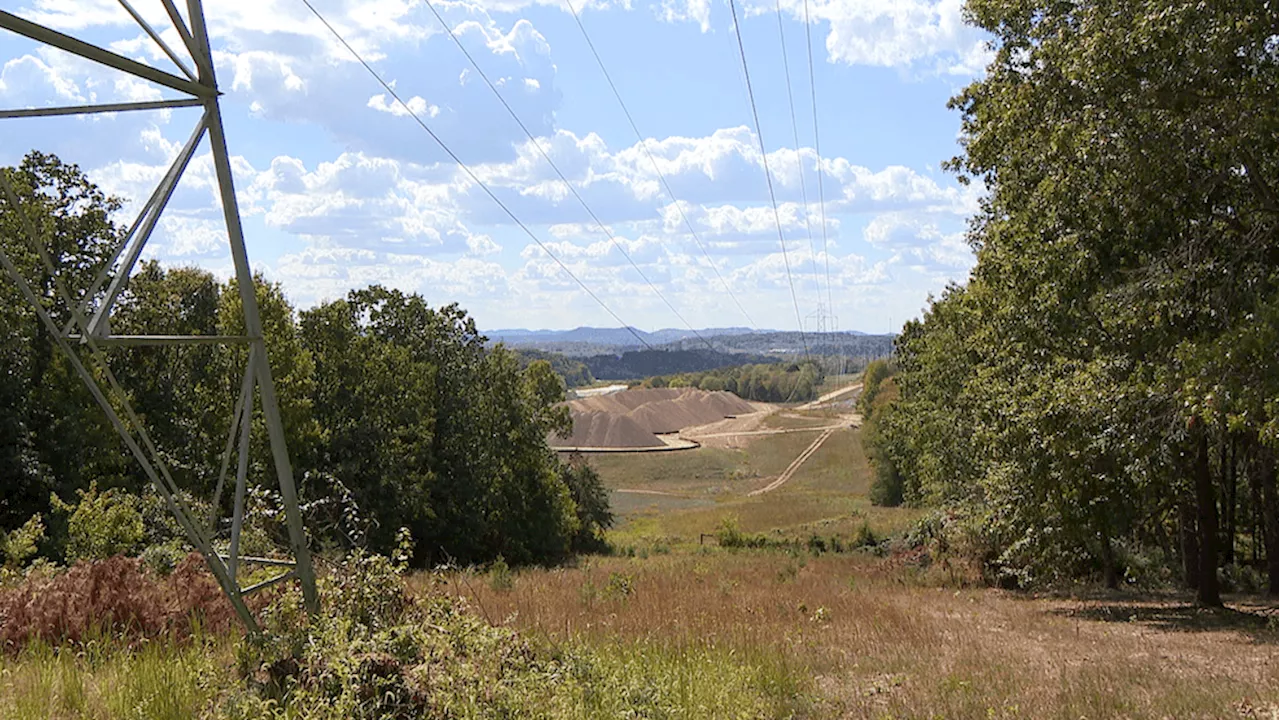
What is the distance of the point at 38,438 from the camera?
93.4 ft

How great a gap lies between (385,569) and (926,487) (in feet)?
103

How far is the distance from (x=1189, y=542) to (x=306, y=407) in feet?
80.5

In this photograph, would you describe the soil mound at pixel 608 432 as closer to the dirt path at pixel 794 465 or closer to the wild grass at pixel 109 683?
the dirt path at pixel 794 465

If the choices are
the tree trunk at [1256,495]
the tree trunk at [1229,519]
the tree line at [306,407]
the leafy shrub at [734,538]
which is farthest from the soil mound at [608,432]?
the tree trunk at [1229,519]

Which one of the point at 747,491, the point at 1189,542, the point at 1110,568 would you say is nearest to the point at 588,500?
the point at 747,491

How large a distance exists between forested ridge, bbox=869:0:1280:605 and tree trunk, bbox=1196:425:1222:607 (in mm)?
37

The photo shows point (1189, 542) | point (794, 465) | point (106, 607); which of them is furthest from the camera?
point (794, 465)

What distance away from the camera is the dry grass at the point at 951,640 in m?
7.33

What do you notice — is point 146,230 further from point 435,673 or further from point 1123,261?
point 1123,261

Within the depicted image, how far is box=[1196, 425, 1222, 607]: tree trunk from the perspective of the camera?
50.6ft

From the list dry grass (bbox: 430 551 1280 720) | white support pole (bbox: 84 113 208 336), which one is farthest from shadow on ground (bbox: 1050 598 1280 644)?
white support pole (bbox: 84 113 208 336)

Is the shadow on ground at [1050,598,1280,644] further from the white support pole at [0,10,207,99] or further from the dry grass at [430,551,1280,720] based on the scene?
the white support pole at [0,10,207,99]

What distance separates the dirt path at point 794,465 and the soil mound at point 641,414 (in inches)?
739

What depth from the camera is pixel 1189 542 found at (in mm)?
20484
